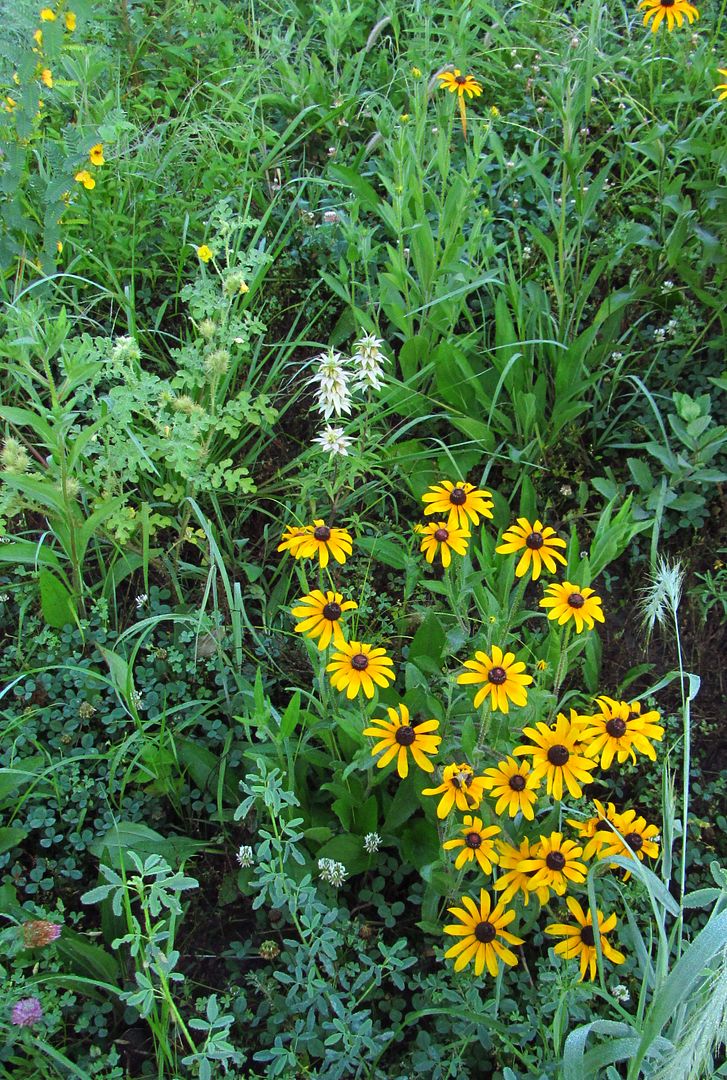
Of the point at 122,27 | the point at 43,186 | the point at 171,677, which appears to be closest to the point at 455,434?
the point at 171,677

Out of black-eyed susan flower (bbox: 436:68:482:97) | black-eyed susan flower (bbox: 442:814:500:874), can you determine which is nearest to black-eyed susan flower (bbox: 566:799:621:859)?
black-eyed susan flower (bbox: 442:814:500:874)

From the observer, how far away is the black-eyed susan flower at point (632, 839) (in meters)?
1.27

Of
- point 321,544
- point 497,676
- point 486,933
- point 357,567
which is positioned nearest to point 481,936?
point 486,933

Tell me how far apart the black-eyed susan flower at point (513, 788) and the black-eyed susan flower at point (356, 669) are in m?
0.21

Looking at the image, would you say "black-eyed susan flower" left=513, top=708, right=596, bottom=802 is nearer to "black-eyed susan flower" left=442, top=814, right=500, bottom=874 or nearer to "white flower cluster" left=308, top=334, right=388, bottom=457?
"black-eyed susan flower" left=442, top=814, right=500, bottom=874

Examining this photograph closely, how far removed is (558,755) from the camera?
48.7 inches

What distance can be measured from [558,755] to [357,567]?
0.83 metres

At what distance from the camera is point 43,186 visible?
210 cm

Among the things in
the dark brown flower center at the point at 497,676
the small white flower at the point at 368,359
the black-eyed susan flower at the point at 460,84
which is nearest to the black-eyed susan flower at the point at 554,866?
the dark brown flower center at the point at 497,676

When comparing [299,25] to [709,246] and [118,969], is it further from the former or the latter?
[118,969]

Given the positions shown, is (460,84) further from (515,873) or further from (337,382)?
(515,873)

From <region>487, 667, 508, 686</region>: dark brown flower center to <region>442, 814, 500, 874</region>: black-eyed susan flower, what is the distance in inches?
7.8

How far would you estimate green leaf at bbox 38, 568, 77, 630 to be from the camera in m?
1.74

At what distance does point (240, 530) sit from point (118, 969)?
38.5 inches
